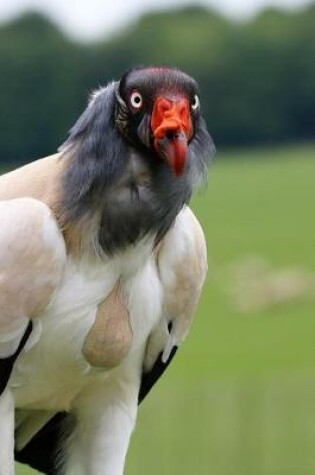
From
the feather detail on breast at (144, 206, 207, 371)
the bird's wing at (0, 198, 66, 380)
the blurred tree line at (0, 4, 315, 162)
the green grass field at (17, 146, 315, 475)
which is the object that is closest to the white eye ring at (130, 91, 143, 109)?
the bird's wing at (0, 198, 66, 380)

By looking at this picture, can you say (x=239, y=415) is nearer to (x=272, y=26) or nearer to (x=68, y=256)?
(x=68, y=256)

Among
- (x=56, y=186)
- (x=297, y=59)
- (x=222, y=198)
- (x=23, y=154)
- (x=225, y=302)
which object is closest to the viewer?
(x=56, y=186)

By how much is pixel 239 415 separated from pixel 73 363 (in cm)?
773

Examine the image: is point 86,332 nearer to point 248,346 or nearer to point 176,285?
point 176,285

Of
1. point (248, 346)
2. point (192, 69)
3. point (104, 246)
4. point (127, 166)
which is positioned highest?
point (127, 166)

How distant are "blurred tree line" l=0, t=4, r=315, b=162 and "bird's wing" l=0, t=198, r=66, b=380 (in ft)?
123

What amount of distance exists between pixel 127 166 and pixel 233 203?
34714mm

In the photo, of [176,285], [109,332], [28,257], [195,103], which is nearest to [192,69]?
[176,285]

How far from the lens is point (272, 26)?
6881 centimetres

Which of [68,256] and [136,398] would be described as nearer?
[68,256]

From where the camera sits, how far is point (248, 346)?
26.7 m

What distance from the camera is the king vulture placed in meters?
6.18

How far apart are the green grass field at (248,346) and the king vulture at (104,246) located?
3.04 meters

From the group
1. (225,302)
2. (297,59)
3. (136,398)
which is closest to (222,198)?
(225,302)
